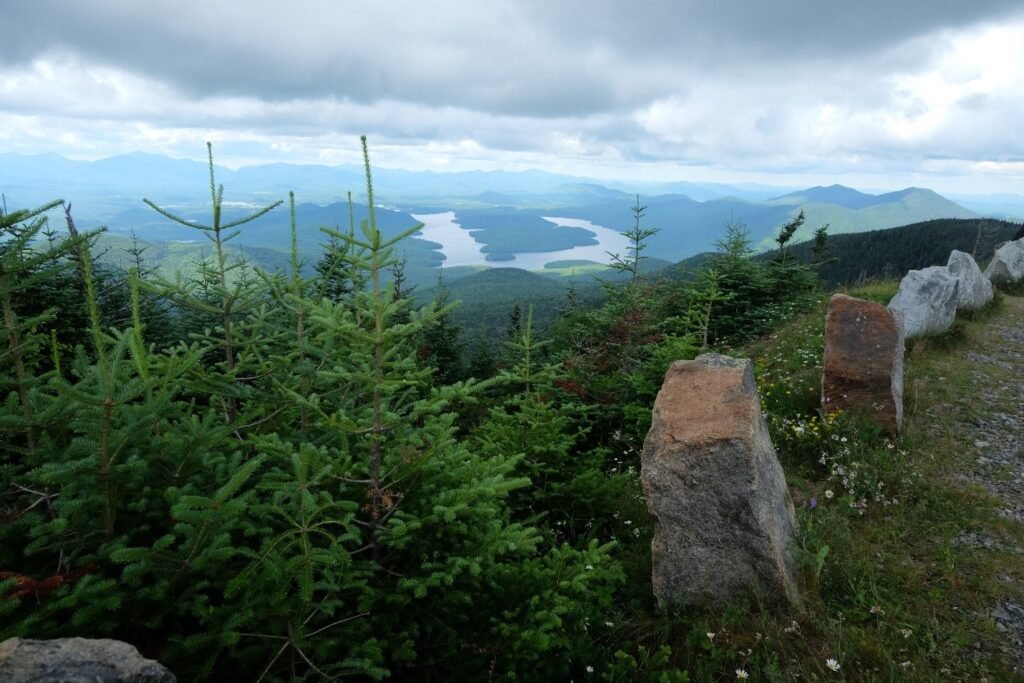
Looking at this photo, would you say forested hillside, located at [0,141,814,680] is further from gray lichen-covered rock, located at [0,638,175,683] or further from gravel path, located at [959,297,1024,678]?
gravel path, located at [959,297,1024,678]

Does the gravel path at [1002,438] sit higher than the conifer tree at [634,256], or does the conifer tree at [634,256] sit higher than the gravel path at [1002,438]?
the conifer tree at [634,256]

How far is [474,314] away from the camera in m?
122

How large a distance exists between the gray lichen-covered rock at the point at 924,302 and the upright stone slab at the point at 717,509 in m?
9.04

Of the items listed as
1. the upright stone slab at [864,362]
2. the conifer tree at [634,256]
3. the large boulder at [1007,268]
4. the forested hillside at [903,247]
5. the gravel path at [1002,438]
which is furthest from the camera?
the forested hillside at [903,247]

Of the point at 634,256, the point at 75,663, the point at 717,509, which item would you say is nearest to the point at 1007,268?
the point at 634,256

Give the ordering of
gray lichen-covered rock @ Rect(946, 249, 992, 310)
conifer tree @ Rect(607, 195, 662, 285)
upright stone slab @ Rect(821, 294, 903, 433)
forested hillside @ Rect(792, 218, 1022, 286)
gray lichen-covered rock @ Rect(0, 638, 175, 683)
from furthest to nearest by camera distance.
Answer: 1. forested hillside @ Rect(792, 218, 1022, 286)
2. gray lichen-covered rock @ Rect(946, 249, 992, 310)
3. conifer tree @ Rect(607, 195, 662, 285)
4. upright stone slab @ Rect(821, 294, 903, 433)
5. gray lichen-covered rock @ Rect(0, 638, 175, 683)

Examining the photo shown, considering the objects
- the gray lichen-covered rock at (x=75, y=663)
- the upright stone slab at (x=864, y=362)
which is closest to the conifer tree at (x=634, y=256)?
the upright stone slab at (x=864, y=362)

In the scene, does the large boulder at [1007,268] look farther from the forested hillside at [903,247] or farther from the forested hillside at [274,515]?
the forested hillside at [903,247]

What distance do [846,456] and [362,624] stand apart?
7.06 metres

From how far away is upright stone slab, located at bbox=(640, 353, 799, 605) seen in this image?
204 inches

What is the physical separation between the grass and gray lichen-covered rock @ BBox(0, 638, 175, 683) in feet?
13.3

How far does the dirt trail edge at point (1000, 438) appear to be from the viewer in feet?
16.1

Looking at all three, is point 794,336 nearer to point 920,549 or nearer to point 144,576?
point 920,549

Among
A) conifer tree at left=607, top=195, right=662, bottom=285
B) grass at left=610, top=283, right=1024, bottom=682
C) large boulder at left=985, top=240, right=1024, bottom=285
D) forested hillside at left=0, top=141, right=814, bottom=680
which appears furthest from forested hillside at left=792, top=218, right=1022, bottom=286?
forested hillside at left=0, top=141, right=814, bottom=680
